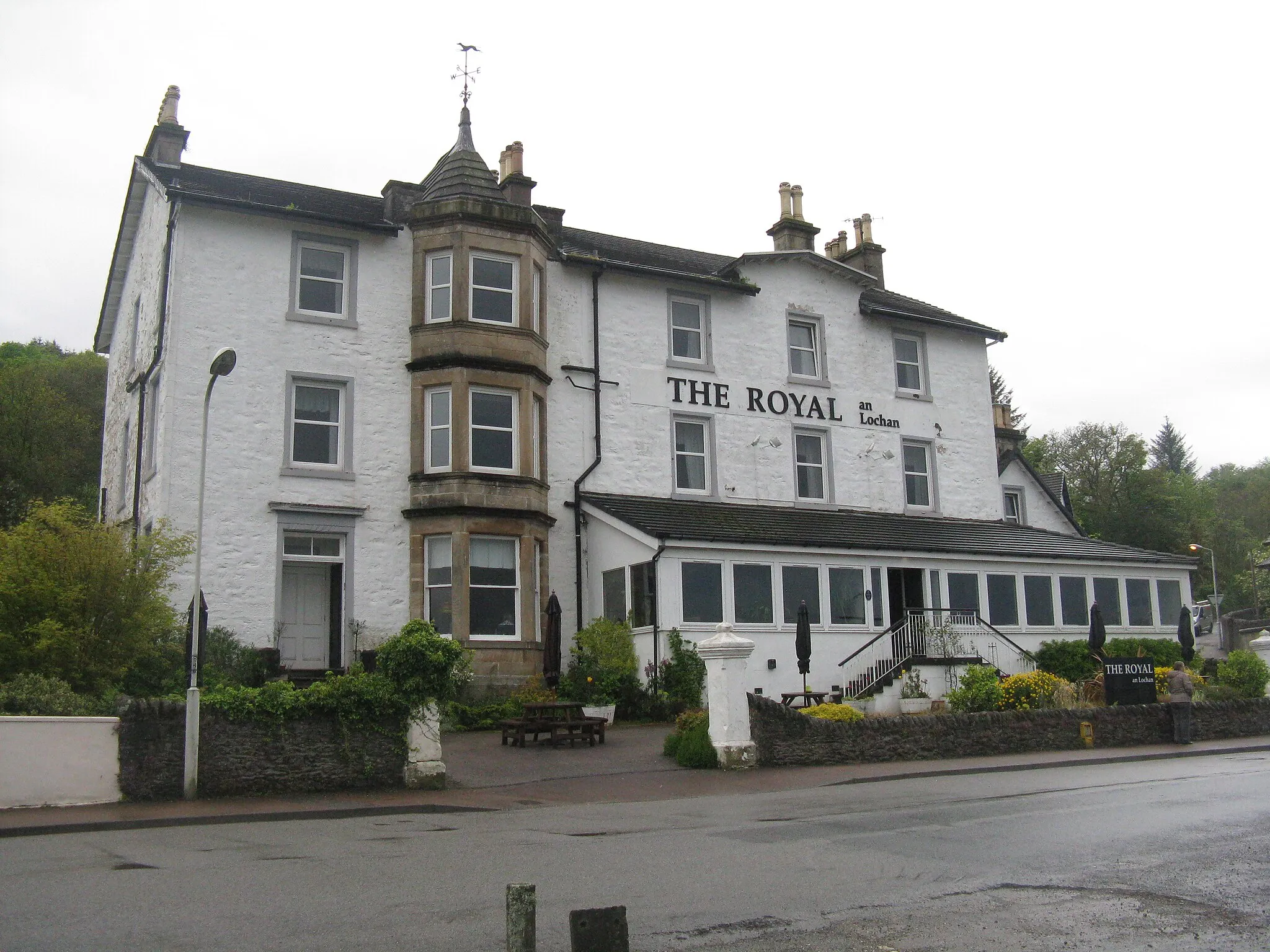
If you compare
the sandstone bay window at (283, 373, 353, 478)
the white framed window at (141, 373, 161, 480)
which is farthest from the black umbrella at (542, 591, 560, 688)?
the white framed window at (141, 373, 161, 480)

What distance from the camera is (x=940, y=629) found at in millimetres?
26016

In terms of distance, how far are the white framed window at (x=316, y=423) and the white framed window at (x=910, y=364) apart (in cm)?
1588

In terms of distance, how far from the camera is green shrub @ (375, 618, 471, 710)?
15062mm

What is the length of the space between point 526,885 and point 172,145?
25.1m

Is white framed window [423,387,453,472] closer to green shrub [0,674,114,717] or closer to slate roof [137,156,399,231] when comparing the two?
slate roof [137,156,399,231]

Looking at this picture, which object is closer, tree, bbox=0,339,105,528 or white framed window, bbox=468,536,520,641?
white framed window, bbox=468,536,520,641

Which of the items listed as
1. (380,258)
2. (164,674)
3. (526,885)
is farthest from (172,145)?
(526,885)

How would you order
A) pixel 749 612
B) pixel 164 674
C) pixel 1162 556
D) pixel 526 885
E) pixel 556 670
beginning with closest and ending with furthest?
pixel 526 885, pixel 164 674, pixel 556 670, pixel 749 612, pixel 1162 556

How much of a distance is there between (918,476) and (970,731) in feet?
48.0

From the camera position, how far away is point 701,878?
29.1 ft

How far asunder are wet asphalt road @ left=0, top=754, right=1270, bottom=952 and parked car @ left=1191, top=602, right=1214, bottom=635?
4461 cm

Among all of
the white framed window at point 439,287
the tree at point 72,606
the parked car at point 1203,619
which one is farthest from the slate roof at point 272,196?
the parked car at point 1203,619

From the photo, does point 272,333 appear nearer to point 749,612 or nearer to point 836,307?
point 749,612

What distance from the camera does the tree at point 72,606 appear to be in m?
16.4
